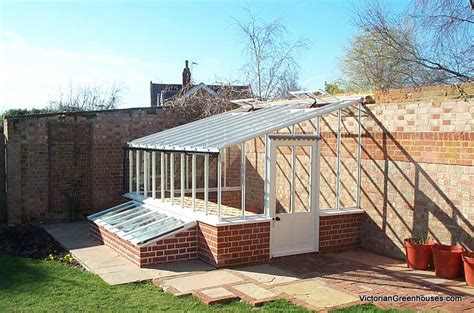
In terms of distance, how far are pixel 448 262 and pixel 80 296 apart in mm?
5320

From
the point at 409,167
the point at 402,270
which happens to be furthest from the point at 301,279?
the point at 409,167

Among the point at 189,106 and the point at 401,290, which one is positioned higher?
the point at 189,106

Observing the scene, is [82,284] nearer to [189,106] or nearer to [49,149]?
[49,149]

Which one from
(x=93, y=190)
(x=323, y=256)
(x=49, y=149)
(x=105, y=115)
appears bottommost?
(x=323, y=256)

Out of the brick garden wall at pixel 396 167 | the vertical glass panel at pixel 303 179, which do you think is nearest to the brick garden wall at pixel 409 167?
the brick garden wall at pixel 396 167

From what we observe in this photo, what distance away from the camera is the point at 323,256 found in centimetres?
867

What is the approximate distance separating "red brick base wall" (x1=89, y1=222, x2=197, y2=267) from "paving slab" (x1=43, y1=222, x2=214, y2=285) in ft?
0.38

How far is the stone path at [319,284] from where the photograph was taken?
6.14 m

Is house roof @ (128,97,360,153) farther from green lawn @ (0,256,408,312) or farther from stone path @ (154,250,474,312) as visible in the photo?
green lawn @ (0,256,408,312)

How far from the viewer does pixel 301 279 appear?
23.6ft

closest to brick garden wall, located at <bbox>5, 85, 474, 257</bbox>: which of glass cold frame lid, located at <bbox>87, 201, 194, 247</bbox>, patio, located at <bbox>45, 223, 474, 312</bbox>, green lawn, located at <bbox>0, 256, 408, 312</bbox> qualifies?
glass cold frame lid, located at <bbox>87, 201, 194, 247</bbox>

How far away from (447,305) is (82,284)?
4940 millimetres

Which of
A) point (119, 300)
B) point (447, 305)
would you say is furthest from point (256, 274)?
point (447, 305)

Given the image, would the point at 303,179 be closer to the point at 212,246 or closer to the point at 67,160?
the point at 212,246
